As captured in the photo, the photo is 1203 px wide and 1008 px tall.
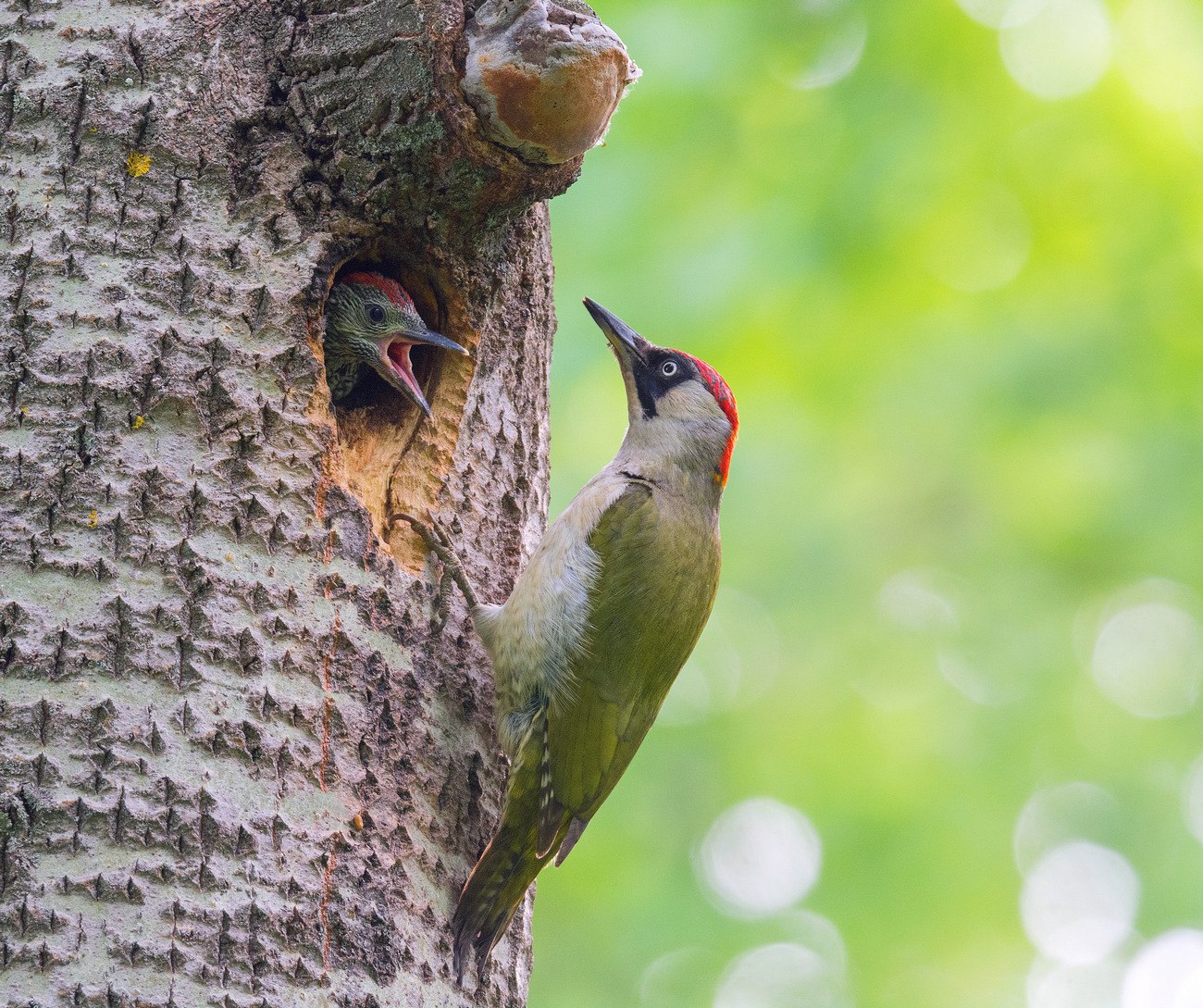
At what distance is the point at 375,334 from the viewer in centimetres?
367

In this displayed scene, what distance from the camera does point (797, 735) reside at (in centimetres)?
676

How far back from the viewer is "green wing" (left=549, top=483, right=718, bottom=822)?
338cm

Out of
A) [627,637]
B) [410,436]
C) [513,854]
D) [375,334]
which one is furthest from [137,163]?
[627,637]

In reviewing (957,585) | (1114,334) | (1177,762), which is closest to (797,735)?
(957,585)

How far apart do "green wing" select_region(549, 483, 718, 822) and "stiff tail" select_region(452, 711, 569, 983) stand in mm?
75

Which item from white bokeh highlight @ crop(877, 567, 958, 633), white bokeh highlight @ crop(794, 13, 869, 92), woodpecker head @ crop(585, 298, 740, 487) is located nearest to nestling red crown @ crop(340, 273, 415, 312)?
woodpecker head @ crop(585, 298, 740, 487)

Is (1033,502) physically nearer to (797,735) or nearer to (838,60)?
(797,735)

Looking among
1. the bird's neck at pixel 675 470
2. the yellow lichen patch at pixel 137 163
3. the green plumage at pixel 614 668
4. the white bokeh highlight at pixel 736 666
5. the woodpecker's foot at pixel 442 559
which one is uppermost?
the yellow lichen patch at pixel 137 163

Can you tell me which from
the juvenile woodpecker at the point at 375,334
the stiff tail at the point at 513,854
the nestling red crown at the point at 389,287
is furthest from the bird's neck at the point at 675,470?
the stiff tail at the point at 513,854

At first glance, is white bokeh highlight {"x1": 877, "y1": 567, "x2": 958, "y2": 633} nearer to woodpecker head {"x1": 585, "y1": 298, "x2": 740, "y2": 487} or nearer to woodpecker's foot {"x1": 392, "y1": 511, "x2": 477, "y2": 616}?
woodpecker head {"x1": 585, "y1": 298, "x2": 740, "y2": 487}

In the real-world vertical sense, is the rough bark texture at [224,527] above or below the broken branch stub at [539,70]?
below

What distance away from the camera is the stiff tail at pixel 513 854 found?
8.59 ft

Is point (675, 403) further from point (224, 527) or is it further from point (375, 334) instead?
point (224, 527)

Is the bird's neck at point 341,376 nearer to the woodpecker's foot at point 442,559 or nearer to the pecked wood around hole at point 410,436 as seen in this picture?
the pecked wood around hole at point 410,436
